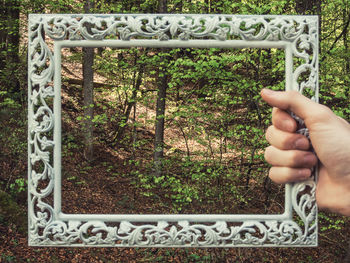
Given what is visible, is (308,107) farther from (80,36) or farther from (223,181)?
(223,181)

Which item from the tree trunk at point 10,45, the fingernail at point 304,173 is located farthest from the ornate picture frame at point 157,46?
the tree trunk at point 10,45

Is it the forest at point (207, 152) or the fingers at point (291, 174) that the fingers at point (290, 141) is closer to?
the fingers at point (291, 174)

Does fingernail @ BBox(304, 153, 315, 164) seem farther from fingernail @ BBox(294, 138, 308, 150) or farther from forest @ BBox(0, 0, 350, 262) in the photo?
forest @ BBox(0, 0, 350, 262)

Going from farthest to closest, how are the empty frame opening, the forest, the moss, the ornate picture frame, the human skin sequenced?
the empty frame opening → the forest → the moss → the ornate picture frame → the human skin

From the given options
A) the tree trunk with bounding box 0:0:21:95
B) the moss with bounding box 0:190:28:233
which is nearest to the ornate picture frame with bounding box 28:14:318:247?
the moss with bounding box 0:190:28:233

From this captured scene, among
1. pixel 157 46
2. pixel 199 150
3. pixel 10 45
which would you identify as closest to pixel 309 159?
pixel 157 46

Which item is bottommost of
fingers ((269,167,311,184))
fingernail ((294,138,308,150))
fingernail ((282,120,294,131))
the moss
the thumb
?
the moss

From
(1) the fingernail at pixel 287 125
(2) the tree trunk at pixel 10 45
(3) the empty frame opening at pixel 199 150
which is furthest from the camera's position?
(2) the tree trunk at pixel 10 45

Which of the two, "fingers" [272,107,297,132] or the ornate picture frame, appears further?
the ornate picture frame
